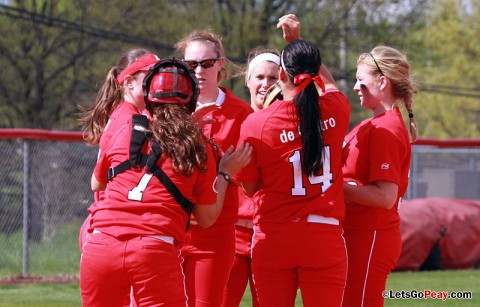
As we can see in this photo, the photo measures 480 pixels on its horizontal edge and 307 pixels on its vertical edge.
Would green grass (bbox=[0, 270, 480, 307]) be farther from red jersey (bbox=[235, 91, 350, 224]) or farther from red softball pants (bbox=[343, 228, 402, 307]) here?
red jersey (bbox=[235, 91, 350, 224])

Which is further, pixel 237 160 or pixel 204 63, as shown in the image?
pixel 204 63

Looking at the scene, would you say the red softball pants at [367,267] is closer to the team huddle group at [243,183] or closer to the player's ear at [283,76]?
the team huddle group at [243,183]

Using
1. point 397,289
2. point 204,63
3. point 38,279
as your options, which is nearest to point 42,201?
point 38,279

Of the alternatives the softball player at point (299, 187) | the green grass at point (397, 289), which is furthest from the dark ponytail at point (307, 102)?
the green grass at point (397, 289)

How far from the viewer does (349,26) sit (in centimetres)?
2600

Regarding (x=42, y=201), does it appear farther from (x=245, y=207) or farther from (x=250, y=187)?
(x=250, y=187)

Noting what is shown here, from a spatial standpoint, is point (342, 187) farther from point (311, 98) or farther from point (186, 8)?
point (186, 8)

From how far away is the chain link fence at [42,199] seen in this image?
12789mm

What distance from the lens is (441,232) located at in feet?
48.0

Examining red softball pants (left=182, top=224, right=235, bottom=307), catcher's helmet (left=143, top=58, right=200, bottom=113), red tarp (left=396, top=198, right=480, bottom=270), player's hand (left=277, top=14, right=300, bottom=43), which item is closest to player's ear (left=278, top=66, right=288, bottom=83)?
player's hand (left=277, top=14, right=300, bottom=43)

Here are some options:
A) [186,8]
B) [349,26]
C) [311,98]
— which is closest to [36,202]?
[311,98]

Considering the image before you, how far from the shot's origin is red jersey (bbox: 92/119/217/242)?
4.39 m

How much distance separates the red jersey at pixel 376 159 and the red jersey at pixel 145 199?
1144 millimetres

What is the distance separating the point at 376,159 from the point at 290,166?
677mm
